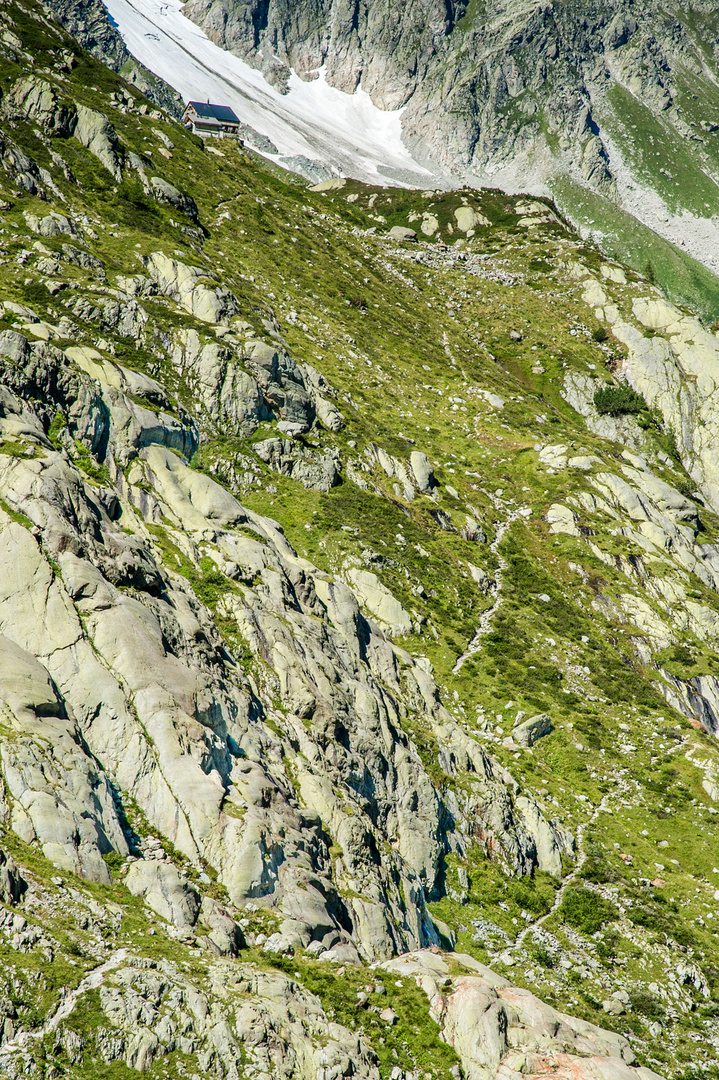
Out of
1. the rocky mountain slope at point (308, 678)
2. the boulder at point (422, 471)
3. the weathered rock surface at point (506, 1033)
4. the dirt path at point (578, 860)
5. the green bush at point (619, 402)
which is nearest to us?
the rocky mountain slope at point (308, 678)

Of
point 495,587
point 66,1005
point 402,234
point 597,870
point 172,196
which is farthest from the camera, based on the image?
point 402,234

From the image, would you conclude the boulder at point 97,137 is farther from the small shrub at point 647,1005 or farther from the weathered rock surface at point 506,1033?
the small shrub at point 647,1005

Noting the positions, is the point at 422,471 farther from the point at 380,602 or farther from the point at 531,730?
the point at 531,730

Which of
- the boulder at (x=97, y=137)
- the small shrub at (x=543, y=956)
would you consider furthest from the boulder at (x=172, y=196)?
the small shrub at (x=543, y=956)

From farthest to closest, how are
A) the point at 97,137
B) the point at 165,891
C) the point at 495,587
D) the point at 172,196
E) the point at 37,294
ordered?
the point at 172,196
the point at 97,137
the point at 495,587
the point at 37,294
the point at 165,891

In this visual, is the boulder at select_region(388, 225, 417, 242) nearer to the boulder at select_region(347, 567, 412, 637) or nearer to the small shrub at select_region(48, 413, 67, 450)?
the boulder at select_region(347, 567, 412, 637)

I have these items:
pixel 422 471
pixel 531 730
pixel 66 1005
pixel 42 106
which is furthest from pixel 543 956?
pixel 42 106

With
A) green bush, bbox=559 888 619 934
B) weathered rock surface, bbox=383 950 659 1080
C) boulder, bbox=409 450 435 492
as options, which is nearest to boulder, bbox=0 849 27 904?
weathered rock surface, bbox=383 950 659 1080
